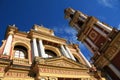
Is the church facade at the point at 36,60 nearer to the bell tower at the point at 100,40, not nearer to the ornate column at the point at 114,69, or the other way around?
the bell tower at the point at 100,40

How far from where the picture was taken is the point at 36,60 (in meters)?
13.2

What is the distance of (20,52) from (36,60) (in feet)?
14.4

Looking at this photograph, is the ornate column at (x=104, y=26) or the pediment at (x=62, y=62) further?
the ornate column at (x=104, y=26)

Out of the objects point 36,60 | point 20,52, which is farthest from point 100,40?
point 36,60

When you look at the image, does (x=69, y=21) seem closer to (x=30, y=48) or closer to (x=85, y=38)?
(x=85, y=38)

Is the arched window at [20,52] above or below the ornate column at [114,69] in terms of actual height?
above

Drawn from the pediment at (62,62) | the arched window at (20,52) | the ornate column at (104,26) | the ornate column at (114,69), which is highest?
the ornate column at (104,26)

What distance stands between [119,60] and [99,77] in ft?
12.9

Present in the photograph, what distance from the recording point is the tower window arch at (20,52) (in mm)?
16500

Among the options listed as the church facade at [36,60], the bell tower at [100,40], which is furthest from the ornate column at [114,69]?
the church facade at [36,60]

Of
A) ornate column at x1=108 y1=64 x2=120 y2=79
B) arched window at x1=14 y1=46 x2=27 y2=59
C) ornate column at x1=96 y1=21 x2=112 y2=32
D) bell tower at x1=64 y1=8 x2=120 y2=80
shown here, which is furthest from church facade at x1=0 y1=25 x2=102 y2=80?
ornate column at x1=96 y1=21 x2=112 y2=32

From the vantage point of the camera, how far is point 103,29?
23484mm

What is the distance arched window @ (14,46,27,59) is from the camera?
16500mm

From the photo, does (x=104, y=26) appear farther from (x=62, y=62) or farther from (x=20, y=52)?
(x=20, y=52)
